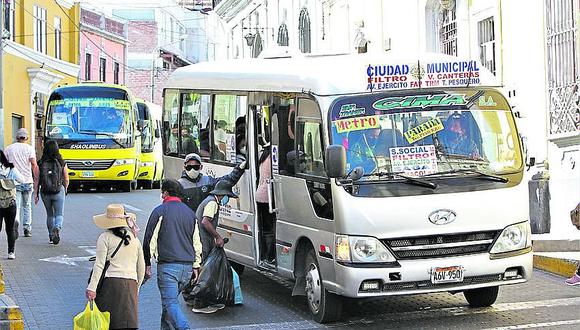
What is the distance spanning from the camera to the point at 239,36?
50969 millimetres

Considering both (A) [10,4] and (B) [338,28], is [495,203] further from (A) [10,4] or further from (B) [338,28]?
(A) [10,4]

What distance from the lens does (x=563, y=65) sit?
18516mm

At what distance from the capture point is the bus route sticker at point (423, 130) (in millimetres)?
10172

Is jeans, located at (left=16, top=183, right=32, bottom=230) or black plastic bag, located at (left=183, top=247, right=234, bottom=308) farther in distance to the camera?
jeans, located at (left=16, top=183, right=32, bottom=230)

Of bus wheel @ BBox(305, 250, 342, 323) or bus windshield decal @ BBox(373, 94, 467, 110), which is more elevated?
bus windshield decal @ BBox(373, 94, 467, 110)

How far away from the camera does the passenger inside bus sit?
10.2m

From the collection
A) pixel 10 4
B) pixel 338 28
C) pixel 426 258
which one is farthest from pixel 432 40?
pixel 10 4

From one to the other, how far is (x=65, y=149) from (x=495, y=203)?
21.9 metres

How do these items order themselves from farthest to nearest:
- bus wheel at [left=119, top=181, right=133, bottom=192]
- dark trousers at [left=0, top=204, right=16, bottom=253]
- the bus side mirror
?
bus wheel at [left=119, top=181, right=133, bottom=192], dark trousers at [left=0, top=204, right=16, bottom=253], the bus side mirror

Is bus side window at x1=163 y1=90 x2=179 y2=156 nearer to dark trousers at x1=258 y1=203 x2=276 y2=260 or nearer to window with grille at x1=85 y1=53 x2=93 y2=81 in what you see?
dark trousers at x1=258 y1=203 x2=276 y2=260

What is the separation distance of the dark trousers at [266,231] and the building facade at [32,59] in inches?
1029

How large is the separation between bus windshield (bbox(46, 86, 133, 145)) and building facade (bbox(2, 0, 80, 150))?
6.39 m

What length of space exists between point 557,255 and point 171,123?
6073 mm

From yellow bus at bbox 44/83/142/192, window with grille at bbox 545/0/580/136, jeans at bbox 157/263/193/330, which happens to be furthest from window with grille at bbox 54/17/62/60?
jeans at bbox 157/263/193/330
